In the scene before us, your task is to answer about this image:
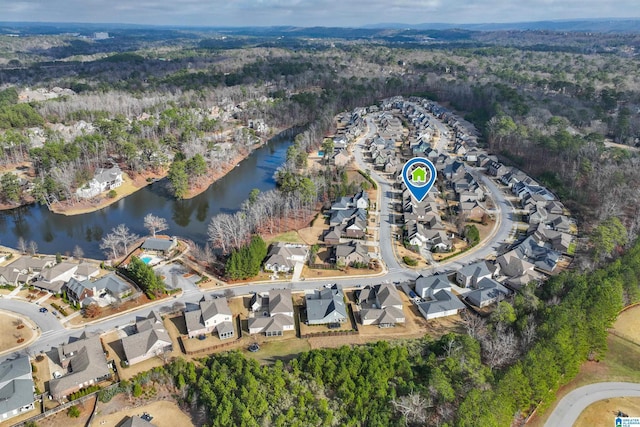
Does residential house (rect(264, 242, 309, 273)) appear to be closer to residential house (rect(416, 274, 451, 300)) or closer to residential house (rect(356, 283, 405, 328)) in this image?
residential house (rect(356, 283, 405, 328))

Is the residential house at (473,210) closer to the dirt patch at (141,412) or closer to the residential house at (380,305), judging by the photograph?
the residential house at (380,305)

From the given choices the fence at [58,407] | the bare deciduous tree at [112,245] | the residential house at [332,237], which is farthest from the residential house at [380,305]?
the bare deciduous tree at [112,245]

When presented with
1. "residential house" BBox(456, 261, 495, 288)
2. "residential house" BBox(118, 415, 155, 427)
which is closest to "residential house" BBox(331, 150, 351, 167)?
"residential house" BBox(456, 261, 495, 288)

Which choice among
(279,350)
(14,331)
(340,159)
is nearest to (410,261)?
(279,350)

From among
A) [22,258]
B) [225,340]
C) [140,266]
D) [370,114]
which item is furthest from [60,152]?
[370,114]

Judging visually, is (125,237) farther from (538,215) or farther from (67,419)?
(538,215)

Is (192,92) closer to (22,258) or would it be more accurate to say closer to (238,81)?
(238,81)
